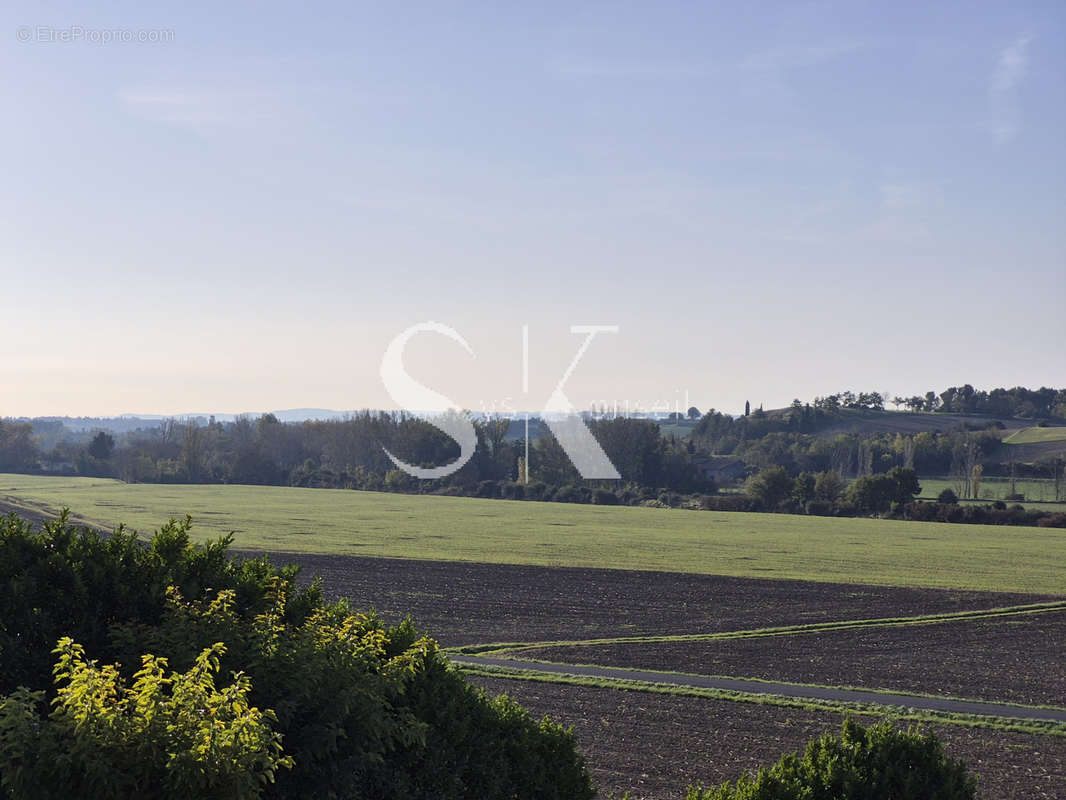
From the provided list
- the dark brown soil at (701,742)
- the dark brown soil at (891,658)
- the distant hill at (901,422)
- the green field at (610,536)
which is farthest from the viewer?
the distant hill at (901,422)

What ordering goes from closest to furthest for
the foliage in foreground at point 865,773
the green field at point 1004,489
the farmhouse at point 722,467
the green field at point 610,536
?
the foliage in foreground at point 865,773 < the green field at point 610,536 < the green field at point 1004,489 < the farmhouse at point 722,467

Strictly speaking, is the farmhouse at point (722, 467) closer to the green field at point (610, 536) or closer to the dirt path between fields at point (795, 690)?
the green field at point (610, 536)

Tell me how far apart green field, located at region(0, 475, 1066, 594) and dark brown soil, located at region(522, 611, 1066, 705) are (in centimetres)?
1318

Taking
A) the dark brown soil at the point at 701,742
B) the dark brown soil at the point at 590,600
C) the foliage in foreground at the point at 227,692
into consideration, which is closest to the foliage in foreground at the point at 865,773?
the foliage in foreground at the point at 227,692

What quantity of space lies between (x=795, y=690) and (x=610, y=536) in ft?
141

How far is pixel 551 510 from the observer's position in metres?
90.9

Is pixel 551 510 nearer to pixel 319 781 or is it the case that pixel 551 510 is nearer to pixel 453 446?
pixel 453 446

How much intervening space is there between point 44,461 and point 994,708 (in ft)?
456

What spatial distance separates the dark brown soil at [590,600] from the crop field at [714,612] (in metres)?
0.14

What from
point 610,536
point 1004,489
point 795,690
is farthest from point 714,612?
point 1004,489

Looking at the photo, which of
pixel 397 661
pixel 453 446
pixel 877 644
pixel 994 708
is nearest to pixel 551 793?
pixel 397 661

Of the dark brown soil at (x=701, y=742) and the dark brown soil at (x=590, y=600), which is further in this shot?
the dark brown soil at (x=590, y=600)

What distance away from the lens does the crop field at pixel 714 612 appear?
706 inches

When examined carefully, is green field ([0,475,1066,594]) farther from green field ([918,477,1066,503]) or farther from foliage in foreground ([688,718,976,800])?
foliage in foreground ([688,718,976,800])
